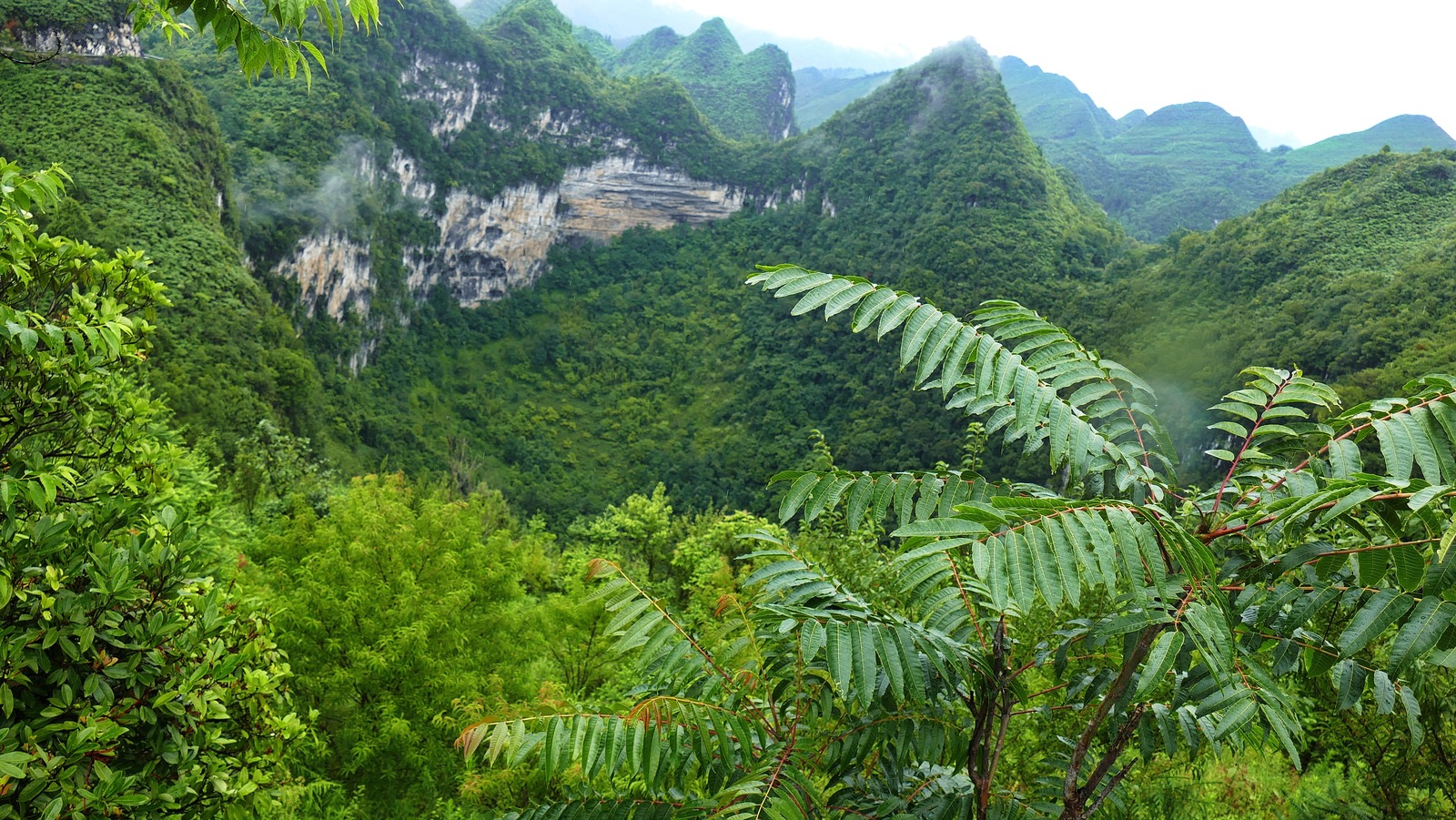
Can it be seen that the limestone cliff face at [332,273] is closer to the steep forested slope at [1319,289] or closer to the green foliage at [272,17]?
the steep forested slope at [1319,289]

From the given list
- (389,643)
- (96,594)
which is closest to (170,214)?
(389,643)

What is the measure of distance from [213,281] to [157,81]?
15843mm

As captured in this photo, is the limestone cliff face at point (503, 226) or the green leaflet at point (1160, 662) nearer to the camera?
the green leaflet at point (1160, 662)

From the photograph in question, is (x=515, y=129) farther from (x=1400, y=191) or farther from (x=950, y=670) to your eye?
(x=950, y=670)

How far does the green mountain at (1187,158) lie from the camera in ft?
297

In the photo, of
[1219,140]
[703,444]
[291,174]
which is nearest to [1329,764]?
[703,444]

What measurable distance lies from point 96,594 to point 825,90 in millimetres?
A: 195881

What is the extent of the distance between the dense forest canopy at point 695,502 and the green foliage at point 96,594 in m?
0.02

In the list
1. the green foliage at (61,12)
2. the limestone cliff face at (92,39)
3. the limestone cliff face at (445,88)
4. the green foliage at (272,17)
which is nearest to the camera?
the green foliage at (272,17)

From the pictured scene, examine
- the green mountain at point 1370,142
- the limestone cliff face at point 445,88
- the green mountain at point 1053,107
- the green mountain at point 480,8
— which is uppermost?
the green mountain at point 480,8

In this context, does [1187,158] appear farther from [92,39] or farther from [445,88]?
[92,39]

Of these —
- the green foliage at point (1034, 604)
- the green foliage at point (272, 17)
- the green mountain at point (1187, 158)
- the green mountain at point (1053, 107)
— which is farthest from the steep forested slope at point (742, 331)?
the green mountain at point (1053, 107)

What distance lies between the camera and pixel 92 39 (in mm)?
40344

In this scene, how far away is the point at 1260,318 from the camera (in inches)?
1331
